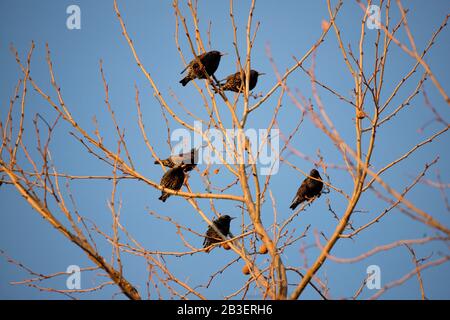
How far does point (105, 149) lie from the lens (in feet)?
11.1

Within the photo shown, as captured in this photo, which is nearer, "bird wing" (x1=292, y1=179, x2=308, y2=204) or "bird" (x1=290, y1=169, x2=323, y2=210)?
"bird" (x1=290, y1=169, x2=323, y2=210)

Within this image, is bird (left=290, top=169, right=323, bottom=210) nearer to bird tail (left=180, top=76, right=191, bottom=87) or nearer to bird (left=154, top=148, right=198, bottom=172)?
bird (left=154, top=148, right=198, bottom=172)

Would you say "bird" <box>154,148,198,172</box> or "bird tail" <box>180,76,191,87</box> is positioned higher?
"bird tail" <box>180,76,191,87</box>

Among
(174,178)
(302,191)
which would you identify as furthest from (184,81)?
(302,191)

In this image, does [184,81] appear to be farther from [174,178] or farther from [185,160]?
[174,178]

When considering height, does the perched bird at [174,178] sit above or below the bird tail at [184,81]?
below
